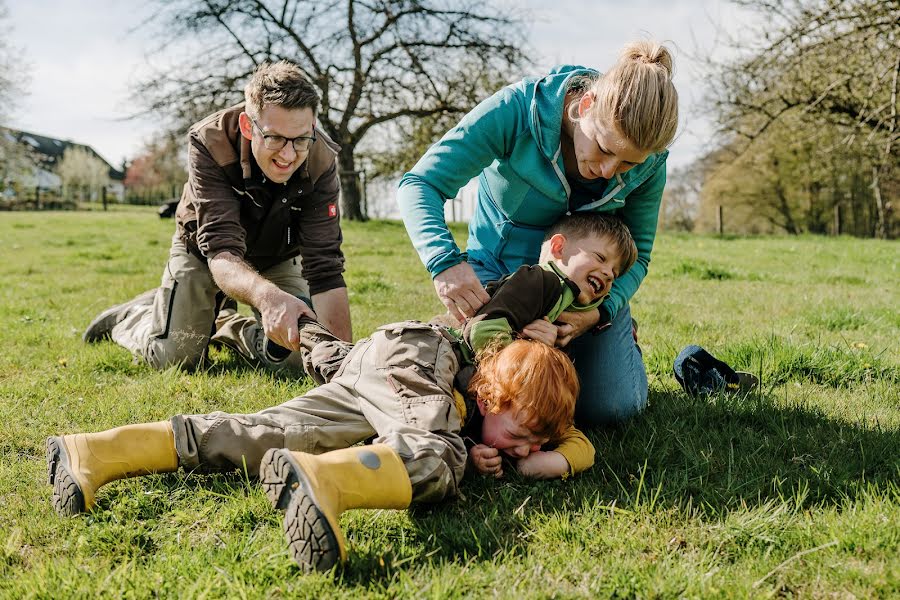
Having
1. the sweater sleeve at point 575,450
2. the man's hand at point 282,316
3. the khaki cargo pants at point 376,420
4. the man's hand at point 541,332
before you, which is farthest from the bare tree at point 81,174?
the sweater sleeve at point 575,450

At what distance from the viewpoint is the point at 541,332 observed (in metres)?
2.99

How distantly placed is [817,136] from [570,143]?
18928 mm

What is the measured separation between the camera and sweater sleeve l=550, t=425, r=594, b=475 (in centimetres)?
273

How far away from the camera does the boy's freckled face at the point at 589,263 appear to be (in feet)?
10.8

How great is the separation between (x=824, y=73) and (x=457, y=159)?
15.6 m

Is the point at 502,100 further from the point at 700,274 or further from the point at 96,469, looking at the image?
the point at 700,274

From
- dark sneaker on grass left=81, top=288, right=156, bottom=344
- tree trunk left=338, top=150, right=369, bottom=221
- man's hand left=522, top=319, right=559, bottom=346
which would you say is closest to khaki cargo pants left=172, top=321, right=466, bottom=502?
man's hand left=522, top=319, right=559, bottom=346

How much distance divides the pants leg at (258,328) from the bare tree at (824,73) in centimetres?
980

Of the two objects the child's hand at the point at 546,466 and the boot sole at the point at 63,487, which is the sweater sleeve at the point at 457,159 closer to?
the child's hand at the point at 546,466

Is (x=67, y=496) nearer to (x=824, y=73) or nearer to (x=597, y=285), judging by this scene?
(x=597, y=285)

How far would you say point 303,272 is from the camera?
186 inches

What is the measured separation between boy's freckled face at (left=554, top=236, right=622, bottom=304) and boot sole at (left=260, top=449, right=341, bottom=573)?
5.52ft

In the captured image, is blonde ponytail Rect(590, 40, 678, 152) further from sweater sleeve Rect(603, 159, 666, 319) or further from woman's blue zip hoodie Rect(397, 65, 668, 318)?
sweater sleeve Rect(603, 159, 666, 319)

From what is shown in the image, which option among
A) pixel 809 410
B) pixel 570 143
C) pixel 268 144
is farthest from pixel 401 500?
pixel 268 144
